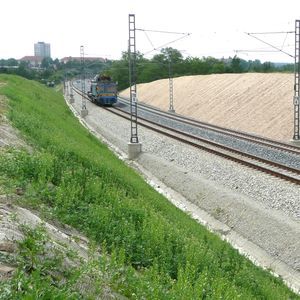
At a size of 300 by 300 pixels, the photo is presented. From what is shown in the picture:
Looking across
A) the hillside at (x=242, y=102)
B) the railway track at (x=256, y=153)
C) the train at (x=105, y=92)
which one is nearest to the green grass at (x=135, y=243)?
the railway track at (x=256, y=153)

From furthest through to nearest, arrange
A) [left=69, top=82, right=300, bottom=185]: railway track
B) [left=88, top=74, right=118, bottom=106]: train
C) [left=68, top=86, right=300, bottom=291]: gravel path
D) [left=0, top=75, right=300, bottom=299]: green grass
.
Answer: [left=88, top=74, right=118, bottom=106]: train
[left=69, top=82, right=300, bottom=185]: railway track
[left=68, top=86, right=300, bottom=291]: gravel path
[left=0, top=75, right=300, bottom=299]: green grass

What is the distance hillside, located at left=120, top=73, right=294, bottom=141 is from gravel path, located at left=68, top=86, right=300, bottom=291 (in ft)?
38.1

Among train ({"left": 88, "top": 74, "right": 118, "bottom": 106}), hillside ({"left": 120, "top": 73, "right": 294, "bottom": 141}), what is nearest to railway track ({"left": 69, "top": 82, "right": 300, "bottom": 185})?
hillside ({"left": 120, "top": 73, "right": 294, "bottom": 141})

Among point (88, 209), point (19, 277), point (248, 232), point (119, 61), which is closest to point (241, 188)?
point (248, 232)

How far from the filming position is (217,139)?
29391mm

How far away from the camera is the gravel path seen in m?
12.6

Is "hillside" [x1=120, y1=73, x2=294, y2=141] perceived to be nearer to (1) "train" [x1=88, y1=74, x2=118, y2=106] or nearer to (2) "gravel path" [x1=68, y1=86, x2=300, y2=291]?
(1) "train" [x1=88, y1=74, x2=118, y2=106]

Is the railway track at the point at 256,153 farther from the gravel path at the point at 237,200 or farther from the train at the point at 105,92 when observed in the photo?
the train at the point at 105,92

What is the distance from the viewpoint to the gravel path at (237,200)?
12.6 m

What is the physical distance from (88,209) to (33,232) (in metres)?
3.22

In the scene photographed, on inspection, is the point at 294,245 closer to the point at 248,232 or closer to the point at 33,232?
the point at 248,232

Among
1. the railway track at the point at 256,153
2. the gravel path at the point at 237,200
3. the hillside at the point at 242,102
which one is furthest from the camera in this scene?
the hillside at the point at 242,102

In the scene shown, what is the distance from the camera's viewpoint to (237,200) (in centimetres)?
1588

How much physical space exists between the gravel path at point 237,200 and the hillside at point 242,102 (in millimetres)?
11617
